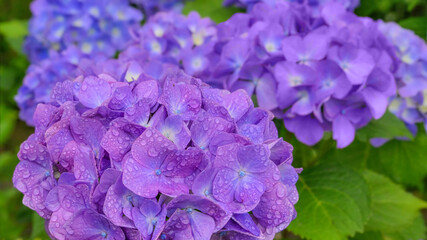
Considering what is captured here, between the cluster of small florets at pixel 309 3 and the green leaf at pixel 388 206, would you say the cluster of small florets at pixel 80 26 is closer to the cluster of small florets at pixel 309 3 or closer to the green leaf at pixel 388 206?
the cluster of small florets at pixel 309 3

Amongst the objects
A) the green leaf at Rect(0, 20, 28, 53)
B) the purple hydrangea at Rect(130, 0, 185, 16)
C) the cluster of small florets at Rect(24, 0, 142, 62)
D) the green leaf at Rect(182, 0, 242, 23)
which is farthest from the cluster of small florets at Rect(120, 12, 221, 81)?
the green leaf at Rect(0, 20, 28, 53)

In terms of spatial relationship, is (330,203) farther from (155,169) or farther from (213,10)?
(213,10)

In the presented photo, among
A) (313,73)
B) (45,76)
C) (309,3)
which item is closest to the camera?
(313,73)

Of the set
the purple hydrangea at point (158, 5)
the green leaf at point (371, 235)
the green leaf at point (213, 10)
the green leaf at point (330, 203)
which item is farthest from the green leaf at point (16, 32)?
the green leaf at point (371, 235)

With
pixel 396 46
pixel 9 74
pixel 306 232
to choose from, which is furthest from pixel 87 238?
pixel 9 74

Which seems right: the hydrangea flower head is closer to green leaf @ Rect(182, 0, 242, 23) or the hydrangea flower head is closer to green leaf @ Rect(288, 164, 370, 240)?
green leaf @ Rect(288, 164, 370, 240)

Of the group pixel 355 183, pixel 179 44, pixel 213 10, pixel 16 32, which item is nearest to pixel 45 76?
pixel 179 44

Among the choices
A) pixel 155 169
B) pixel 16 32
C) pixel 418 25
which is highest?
pixel 155 169

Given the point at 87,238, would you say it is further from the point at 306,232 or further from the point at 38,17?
the point at 38,17
